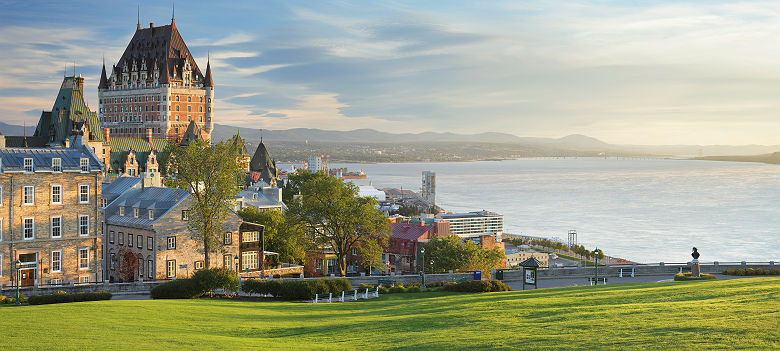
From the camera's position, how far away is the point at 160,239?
52594 millimetres

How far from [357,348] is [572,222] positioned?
155 m

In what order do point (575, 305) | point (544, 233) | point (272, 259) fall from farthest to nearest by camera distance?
point (544, 233)
point (272, 259)
point (575, 305)

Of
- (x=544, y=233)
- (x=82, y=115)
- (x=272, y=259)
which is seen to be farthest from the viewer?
(x=544, y=233)

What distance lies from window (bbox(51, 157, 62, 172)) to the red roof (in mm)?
49037

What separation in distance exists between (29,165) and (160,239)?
11.3m

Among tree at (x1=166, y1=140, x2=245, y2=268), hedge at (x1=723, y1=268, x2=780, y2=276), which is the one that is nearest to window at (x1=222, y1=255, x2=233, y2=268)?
tree at (x1=166, y1=140, x2=245, y2=268)

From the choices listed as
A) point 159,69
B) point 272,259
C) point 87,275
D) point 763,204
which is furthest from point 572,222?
point 87,275

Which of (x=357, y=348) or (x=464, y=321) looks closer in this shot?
(x=357, y=348)

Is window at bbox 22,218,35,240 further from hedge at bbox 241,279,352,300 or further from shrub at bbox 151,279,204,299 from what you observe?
hedge at bbox 241,279,352,300

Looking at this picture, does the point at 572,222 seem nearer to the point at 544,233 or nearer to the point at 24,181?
the point at 544,233

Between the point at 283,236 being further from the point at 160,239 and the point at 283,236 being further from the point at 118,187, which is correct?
the point at 118,187

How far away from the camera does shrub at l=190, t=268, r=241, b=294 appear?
36312 millimetres

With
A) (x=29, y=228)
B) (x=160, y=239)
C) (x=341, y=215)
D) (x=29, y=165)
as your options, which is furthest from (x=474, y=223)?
(x=29, y=165)

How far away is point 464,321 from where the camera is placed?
2359 centimetres
